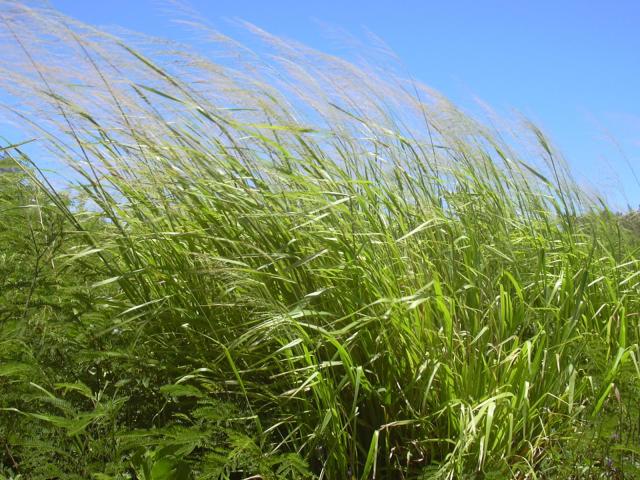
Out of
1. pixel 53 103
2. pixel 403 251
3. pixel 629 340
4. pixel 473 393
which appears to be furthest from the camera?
pixel 629 340

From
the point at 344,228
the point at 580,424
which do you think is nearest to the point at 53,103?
the point at 344,228

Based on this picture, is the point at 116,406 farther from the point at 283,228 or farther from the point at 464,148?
the point at 464,148

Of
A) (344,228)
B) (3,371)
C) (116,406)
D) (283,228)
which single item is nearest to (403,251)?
(344,228)

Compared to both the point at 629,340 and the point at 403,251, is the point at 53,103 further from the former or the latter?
the point at 629,340

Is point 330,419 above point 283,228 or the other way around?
the other way around

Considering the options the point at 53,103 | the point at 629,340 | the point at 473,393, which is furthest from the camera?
the point at 629,340

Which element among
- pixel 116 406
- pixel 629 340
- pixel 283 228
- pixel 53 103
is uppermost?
pixel 53 103

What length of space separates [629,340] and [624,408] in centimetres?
84

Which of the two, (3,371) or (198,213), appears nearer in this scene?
(3,371)

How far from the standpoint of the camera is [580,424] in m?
2.53

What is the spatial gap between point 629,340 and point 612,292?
0.38 meters

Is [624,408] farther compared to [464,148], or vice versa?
[464,148]

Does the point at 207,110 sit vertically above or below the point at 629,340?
above

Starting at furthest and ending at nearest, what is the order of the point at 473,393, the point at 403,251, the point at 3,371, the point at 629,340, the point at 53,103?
the point at 629,340
the point at 53,103
the point at 403,251
the point at 473,393
the point at 3,371
